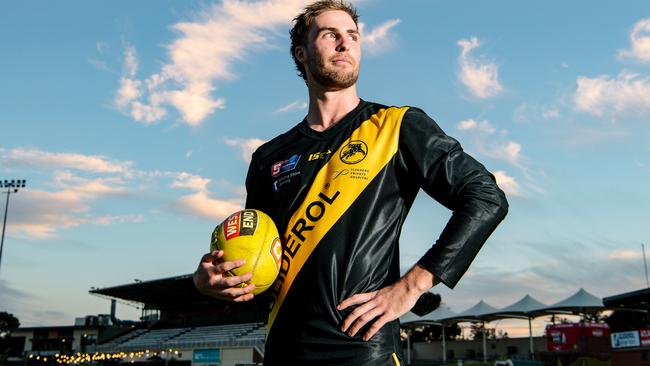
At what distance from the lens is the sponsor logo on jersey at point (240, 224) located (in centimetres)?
235

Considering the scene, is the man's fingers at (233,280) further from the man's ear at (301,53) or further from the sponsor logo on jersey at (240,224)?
the man's ear at (301,53)

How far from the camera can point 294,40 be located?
10.5 feet

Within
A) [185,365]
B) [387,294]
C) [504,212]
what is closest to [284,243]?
[387,294]

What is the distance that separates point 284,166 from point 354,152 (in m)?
0.41

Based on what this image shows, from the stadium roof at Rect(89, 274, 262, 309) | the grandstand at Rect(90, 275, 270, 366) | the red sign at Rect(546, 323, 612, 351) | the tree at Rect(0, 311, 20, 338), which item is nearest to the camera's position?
the red sign at Rect(546, 323, 612, 351)

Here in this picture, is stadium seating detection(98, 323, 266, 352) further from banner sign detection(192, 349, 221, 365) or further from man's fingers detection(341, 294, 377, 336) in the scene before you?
man's fingers detection(341, 294, 377, 336)

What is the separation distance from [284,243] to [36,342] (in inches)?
2682

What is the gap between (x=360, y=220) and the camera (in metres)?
2.29

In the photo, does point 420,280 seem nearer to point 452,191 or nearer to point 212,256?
point 452,191

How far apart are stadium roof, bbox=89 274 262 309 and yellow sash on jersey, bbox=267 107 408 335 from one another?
4166 centimetres


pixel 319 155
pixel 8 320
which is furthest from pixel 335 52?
pixel 8 320

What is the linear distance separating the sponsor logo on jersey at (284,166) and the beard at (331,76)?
0.39m

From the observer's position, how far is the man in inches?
82.6

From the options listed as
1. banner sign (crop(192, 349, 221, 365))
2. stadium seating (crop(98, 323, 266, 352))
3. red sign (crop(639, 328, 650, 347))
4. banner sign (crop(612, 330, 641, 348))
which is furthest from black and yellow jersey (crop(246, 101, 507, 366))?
banner sign (crop(192, 349, 221, 365))
